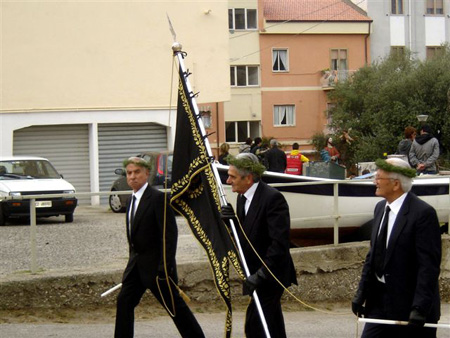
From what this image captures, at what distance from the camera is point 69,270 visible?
10.5 metres

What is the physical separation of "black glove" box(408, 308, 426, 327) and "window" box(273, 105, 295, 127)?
4697 centimetres

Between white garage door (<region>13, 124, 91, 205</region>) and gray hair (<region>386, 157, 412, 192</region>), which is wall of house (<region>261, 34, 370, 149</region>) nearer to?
white garage door (<region>13, 124, 91, 205</region>)

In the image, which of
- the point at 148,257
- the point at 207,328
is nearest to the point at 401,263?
the point at 148,257

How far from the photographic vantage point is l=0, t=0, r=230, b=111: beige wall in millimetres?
27938

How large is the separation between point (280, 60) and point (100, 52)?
82.3 feet

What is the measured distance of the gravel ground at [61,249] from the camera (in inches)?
409

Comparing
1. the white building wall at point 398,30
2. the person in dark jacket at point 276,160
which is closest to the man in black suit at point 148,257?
the person in dark jacket at point 276,160

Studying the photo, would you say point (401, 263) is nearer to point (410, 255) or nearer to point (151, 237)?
point (410, 255)

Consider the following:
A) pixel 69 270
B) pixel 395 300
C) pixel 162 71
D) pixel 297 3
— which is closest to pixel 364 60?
pixel 297 3

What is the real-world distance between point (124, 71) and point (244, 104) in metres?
23.5

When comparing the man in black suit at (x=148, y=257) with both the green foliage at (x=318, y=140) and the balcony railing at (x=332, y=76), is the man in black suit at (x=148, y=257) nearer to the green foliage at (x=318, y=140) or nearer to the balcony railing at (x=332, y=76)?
the green foliage at (x=318, y=140)

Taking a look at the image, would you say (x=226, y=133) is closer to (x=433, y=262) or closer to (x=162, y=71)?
(x=162, y=71)

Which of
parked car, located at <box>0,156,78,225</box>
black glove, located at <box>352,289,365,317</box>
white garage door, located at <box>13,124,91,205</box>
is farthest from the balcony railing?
black glove, located at <box>352,289,365,317</box>

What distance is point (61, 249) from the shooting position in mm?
10695
